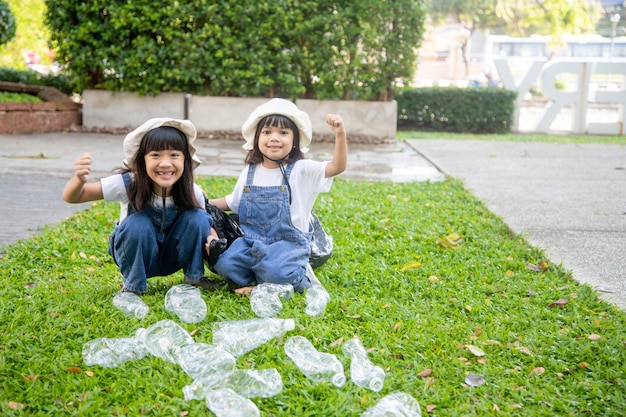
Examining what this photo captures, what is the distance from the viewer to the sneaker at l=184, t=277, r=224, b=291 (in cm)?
362

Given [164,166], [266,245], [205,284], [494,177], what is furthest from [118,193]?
[494,177]

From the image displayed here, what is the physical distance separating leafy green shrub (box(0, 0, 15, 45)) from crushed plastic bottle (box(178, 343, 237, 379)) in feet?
27.8

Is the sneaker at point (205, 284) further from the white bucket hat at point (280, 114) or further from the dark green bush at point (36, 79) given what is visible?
the dark green bush at point (36, 79)

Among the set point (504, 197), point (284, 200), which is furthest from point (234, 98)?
point (284, 200)

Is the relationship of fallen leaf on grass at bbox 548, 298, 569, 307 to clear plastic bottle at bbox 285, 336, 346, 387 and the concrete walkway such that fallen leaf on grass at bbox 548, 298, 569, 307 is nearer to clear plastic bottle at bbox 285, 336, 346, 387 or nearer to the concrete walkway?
the concrete walkway

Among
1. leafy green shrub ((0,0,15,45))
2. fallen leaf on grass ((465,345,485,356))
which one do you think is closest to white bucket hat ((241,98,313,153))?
fallen leaf on grass ((465,345,485,356))

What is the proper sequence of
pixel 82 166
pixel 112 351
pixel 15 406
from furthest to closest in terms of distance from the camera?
1. pixel 82 166
2. pixel 112 351
3. pixel 15 406

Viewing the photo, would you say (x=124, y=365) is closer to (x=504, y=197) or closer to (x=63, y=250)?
(x=63, y=250)

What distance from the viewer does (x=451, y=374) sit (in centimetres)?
273

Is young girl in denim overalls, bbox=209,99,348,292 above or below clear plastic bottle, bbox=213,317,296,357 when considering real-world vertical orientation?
above

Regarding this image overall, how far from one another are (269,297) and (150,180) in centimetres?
84

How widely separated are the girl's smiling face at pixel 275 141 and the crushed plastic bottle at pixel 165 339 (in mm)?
1142

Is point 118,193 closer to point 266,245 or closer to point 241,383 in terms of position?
point 266,245

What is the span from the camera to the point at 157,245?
3.48 metres
